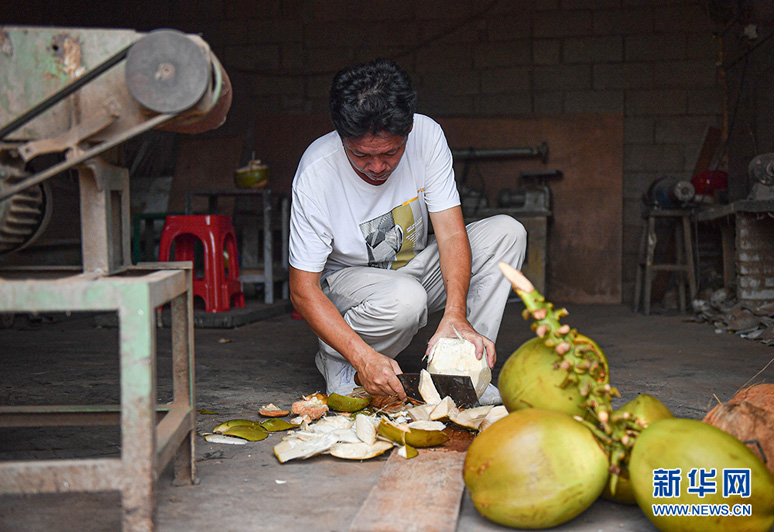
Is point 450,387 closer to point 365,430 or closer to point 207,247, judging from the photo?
point 365,430

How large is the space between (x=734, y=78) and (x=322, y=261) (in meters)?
4.62

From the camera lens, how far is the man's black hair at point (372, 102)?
1.94 m

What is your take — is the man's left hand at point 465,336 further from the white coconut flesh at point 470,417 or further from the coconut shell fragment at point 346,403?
the coconut shell fragment at point 346,403

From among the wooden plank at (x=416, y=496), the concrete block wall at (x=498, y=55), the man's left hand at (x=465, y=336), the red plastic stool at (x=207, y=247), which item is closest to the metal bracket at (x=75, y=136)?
the wooden plank at (x=416, y=496)

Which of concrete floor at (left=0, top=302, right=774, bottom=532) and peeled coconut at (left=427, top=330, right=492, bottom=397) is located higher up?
peeled coconut at (left=427, top=330, right=492, bottom=397)

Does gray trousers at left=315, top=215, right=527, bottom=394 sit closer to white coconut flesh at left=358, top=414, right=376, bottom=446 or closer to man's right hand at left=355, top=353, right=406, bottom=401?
man's right hand at left=355, top=353, right=406, bottom=401

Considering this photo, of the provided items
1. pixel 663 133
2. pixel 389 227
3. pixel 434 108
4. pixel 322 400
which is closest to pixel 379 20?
pixel 434 108

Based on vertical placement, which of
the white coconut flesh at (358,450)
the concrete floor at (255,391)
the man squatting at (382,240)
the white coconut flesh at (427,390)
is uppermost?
the man squatting at (382,240)

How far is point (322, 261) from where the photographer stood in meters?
2.18

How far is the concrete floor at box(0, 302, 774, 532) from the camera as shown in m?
1.37

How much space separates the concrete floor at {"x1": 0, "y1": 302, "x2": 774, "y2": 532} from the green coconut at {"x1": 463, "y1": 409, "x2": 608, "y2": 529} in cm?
11

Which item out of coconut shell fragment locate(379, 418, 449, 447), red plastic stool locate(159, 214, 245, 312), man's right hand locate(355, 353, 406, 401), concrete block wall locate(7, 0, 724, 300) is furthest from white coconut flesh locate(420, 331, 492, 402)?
concrete block wall locate(7, 0, 724, 300)

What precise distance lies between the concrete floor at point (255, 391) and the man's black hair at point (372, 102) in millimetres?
929

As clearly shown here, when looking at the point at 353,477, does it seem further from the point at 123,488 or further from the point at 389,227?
the point at 389,227
